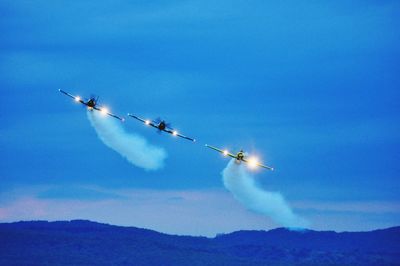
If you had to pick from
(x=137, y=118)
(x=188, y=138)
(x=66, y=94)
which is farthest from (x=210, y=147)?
(x=66, y=94)

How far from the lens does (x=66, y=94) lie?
639 ft

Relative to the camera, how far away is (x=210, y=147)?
18925cm

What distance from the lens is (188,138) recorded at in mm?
189125

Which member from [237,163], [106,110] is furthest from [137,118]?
[237,163]

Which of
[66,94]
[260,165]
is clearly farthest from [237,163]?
[66,94]

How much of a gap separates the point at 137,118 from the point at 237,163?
2448 centimetres

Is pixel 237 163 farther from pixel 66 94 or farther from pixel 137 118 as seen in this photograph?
pixel 66 94

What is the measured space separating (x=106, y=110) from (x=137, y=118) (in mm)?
7441

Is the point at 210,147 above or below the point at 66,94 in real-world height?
below

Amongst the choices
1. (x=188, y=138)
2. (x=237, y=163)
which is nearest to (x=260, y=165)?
(x=237, y=163)

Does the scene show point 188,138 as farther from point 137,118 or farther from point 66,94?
point 66,94

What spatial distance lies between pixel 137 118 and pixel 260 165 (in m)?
29.1

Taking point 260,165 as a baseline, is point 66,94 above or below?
above

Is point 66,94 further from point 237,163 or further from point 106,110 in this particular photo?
point 237,163
